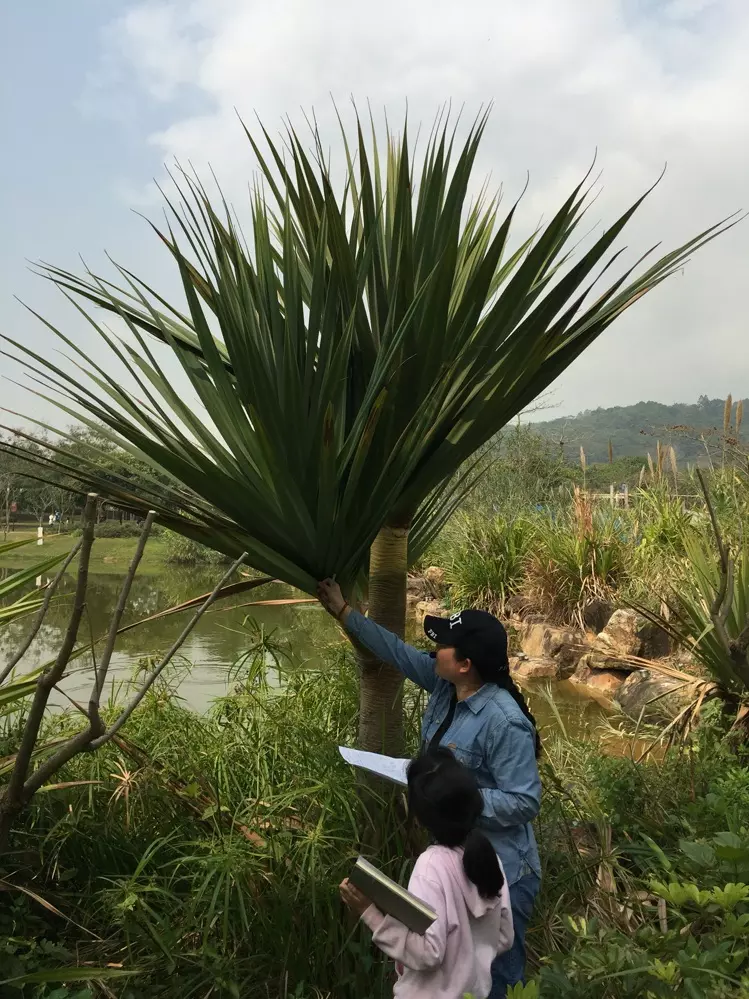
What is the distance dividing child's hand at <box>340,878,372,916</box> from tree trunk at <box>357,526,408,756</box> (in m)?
0.75

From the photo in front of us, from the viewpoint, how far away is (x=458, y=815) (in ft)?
4.85

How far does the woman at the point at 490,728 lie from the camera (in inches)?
70.0

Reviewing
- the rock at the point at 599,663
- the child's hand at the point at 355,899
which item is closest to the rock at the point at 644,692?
the rock at the point at 599,663

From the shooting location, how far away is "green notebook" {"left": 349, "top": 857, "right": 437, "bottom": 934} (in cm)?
125

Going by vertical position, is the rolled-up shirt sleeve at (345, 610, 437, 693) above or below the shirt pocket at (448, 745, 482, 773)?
above

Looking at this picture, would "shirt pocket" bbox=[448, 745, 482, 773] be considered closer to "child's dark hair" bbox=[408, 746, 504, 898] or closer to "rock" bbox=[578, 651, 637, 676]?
"child's dark hair" bbox=[408, 746, 504, 898]

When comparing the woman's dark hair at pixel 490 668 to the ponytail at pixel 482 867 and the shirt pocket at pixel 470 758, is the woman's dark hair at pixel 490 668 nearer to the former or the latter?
the shirt pocket at pixel 470 758

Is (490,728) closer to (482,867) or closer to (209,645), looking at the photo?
(482,867)

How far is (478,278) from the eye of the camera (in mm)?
1913

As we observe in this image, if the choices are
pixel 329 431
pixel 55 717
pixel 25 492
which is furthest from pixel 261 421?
pixel 25 492

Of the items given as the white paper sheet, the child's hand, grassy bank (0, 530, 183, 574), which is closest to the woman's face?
the white paper sheet

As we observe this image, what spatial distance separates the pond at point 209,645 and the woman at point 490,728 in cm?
111

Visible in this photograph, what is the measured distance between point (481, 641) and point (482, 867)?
1.84ft

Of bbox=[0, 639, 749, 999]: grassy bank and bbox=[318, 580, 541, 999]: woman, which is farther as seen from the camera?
bbox=[318, 580, 541, 999]: woman
